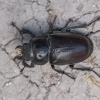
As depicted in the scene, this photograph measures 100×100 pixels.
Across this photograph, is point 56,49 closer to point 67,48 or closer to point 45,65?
point 67,48

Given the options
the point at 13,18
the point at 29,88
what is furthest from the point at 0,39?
the point at 29,88

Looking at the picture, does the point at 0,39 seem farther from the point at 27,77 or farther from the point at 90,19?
the point at 90,19

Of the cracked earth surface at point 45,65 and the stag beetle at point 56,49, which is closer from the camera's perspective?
the stag beetle at point 56,49

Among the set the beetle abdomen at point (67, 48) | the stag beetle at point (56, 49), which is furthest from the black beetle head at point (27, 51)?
the beetle abdomen at point (67, 48)

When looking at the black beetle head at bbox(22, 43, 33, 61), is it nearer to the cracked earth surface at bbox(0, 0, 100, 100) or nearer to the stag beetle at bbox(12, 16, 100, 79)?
the stag beetle at bbox(12, 16, 100, 79)

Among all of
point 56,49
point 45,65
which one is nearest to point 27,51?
point 56,49

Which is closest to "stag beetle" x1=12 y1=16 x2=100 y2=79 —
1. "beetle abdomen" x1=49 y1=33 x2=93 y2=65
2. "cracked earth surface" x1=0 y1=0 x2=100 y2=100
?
"beetle abdomen" x1=49 y1=33 x2=93 y2=65

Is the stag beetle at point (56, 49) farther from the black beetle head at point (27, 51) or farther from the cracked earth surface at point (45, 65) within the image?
the cracked earth surface at point (45, 65)
